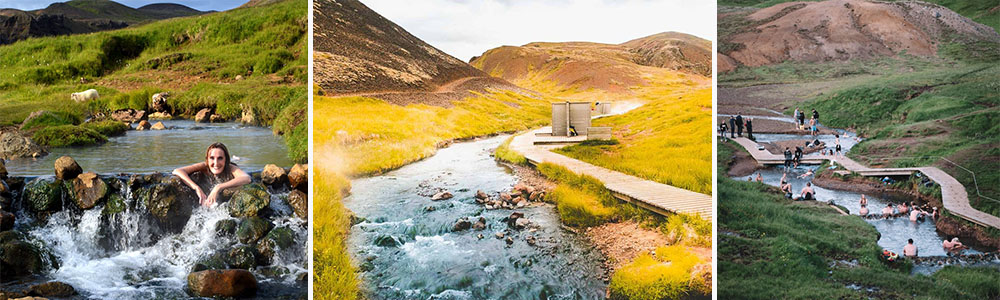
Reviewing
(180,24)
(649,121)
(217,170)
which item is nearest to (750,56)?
(649,121)

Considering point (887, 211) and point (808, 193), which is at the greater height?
point (808, 193)

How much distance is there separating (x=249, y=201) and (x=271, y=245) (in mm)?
403

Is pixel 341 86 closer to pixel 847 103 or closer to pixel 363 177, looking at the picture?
pixel 363 177

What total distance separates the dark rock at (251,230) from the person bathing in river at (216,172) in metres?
0.31

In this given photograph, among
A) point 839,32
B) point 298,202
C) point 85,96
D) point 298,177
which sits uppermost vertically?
point 839,32

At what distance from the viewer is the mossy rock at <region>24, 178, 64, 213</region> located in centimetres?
466

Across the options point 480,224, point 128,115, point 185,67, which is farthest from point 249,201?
point 480,224

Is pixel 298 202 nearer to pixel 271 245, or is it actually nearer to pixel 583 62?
pixel 271 245

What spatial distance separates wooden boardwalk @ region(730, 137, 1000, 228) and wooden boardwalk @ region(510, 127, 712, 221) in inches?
38.5

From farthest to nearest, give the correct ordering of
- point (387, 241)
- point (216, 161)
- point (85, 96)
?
point (85, 96), point (216, 161), point (387, 241)

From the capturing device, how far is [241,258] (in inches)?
187

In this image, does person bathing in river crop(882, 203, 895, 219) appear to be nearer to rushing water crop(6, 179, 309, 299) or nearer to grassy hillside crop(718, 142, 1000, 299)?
grassy hillside crop(718, 142, 1000, 299)

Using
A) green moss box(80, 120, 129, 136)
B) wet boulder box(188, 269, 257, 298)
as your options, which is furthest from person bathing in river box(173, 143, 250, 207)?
green moss box(80, 120, 129, 136)

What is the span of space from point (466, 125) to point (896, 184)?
3766 millimetres
